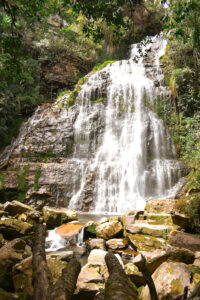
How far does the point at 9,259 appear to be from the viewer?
309cm

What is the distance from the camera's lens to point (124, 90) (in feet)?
53.9

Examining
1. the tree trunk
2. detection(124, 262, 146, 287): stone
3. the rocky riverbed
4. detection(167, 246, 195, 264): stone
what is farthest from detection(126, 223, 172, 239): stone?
the tree trunk

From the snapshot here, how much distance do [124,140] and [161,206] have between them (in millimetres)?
8334

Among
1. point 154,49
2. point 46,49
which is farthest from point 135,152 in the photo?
point 46,49

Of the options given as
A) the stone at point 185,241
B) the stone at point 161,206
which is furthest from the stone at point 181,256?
the stone at point 161,206

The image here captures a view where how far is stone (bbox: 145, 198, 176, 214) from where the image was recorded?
622 cm

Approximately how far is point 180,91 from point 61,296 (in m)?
15.5

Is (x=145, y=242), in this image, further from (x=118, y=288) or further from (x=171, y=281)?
(x=118, y=288)

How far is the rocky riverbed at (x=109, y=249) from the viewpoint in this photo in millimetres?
2684

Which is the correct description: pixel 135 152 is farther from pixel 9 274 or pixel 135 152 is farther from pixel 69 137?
pixel 9 274

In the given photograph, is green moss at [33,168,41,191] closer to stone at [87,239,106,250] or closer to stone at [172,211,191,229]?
stone at [87,239,106,250]

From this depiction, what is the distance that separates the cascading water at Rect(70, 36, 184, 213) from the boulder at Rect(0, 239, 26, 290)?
7.88 metres

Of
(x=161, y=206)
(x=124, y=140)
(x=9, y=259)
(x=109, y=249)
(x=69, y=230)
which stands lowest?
(x=109, y=249)

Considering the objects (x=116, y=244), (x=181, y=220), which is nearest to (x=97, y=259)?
(x=116, y=244)
